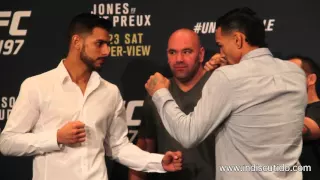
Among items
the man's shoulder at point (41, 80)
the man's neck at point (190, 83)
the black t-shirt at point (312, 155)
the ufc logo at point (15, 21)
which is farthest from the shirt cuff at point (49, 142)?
the black t-shirt at point (312, 155)

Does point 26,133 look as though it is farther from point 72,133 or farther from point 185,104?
point 185,104

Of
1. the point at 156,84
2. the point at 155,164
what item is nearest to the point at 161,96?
the point at 156,84

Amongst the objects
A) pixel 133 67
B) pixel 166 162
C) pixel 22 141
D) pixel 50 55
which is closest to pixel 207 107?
pixel 166 162

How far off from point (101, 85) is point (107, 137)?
0.83ft

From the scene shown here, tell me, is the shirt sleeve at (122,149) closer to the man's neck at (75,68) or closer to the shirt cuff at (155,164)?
the shirt cuff at (155,164)

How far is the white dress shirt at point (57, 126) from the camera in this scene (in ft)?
6.30

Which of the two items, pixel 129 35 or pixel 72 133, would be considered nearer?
pixel 72 133

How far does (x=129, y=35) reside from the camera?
9.05 ft

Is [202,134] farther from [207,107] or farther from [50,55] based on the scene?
[50,55]

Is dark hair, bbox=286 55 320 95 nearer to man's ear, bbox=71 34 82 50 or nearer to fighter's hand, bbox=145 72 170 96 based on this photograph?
fighter's hand, bbox=145 72 170 96

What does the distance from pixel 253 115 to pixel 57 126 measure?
830mm

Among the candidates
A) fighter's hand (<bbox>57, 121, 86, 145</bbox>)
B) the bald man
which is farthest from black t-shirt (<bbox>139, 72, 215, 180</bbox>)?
fighter's hand (<bbox>57, 121, 86, 145</bbox>)

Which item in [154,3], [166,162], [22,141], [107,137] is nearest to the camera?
[22,141]

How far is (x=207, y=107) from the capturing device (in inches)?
65.0
